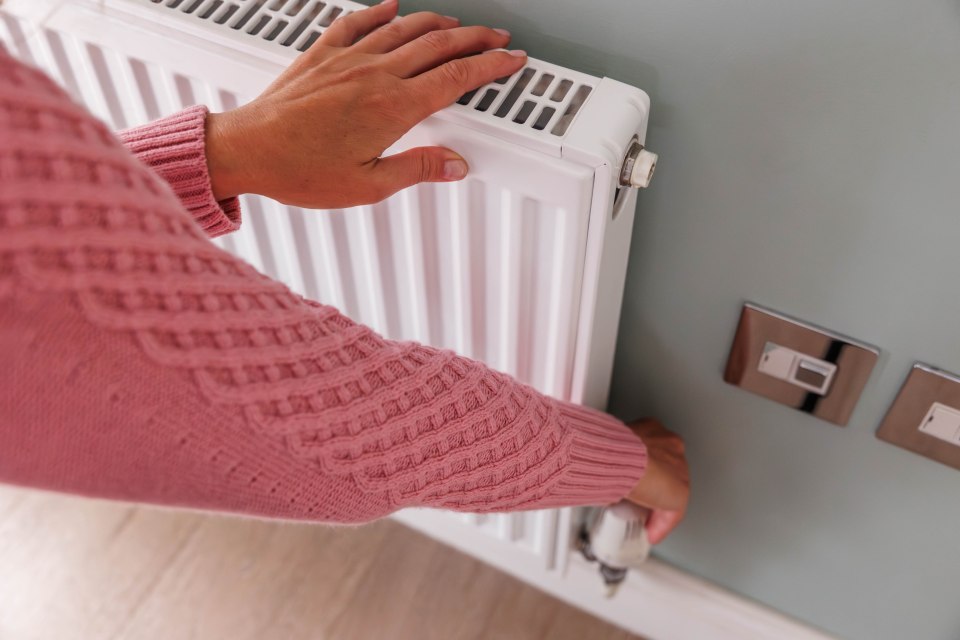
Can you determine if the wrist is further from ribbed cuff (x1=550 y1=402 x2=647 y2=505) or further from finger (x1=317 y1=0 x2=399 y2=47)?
ribbed cuff (x1=550 y1=402 x2=647 y2=505)

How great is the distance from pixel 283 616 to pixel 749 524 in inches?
25.3

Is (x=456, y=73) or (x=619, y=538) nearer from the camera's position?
(x=456, y=73)

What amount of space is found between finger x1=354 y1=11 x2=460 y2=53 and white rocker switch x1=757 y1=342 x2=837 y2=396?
38cm

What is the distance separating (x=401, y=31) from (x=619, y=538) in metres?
0.58

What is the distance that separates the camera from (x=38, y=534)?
124cm

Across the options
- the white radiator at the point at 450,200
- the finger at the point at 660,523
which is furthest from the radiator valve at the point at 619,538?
the white radiator at the point at 450,200

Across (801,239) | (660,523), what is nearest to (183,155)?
(801,239)

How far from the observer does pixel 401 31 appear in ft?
1.94

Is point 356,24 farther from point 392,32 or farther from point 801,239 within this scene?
point 801,239

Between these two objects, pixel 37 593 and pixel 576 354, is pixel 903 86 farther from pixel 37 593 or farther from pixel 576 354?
pixel 37 593

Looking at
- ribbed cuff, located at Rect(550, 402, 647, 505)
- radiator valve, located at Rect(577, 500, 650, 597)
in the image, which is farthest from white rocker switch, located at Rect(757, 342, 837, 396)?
radiator valve, located at Rect(577, 500, 650, 597)

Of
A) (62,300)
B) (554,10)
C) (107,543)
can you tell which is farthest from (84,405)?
(107,543)

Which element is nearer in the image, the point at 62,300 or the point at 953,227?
the point at 62,300

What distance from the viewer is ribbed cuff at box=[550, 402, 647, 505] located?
2.13 ft
